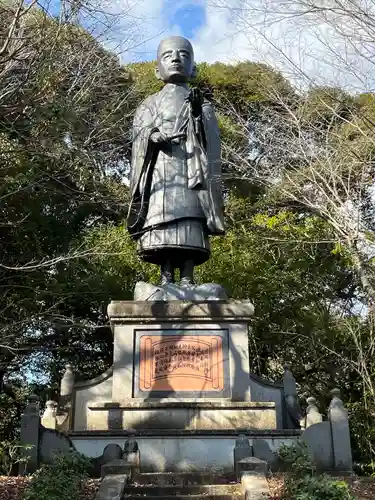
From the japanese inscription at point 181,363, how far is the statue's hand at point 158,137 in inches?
113

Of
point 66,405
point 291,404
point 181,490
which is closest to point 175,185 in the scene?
point 66,405

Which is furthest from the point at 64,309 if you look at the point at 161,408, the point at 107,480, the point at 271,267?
the point at 107,480

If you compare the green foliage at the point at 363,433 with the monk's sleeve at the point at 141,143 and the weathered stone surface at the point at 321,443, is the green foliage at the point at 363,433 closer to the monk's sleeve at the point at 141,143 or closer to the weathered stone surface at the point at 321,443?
the weathered stone surface at the point at 321,443

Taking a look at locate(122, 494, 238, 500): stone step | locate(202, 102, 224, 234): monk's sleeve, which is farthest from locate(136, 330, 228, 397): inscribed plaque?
locate(122, 494, 238, 500): stone step

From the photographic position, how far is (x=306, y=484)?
5.46 metres

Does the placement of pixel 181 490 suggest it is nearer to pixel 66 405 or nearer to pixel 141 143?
pixel 66 405

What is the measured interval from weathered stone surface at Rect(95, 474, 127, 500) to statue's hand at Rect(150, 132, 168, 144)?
4.88m

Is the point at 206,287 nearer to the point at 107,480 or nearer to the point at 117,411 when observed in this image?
the point at 117,411

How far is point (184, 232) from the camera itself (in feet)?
29.9

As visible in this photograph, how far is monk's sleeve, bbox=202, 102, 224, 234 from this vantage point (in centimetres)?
924

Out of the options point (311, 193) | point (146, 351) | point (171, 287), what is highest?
point (311, 193)

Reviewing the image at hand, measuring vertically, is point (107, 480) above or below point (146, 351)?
below

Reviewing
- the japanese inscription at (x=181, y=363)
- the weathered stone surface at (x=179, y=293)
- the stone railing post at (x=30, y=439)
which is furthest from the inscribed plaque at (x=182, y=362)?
the stone railing post at (x=30, y=439)

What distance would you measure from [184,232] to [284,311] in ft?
25.4
